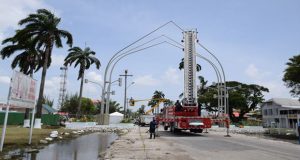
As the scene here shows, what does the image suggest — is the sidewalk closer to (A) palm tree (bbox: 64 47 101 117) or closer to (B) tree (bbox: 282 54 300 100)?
(B) tree (bbox: 282 54 300 100)

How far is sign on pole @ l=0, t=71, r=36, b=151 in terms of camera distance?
13.2 metres

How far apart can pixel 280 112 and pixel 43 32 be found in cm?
6593

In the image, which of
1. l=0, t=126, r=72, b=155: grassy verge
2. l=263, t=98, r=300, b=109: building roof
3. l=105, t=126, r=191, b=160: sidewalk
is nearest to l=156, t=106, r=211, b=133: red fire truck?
l=105, t=126, r=191, b=160: sidewalk

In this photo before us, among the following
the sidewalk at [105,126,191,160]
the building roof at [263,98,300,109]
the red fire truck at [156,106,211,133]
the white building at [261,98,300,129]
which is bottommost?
the sidewalk at [105,126,191,160]

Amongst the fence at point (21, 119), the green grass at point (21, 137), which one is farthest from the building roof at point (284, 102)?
the green grass at point (21, 137)

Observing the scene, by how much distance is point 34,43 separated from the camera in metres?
38.4

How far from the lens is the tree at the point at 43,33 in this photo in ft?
123

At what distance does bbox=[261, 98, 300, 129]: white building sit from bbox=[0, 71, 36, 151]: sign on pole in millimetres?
68274

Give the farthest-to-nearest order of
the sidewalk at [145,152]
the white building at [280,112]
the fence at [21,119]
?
the white building at [280,112] < the fence at [21,119] < the sidewalk at [145,152]

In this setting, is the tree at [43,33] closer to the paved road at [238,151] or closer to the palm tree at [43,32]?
the palm tree at [43,32]

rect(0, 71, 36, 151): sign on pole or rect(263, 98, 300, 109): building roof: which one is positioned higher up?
rect(263, 98, 300, 109): building roof

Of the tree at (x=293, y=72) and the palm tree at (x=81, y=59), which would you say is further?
the palm tree at (x=81, y=59)

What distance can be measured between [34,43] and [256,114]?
104 meters

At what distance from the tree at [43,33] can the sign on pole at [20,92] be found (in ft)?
70.8
